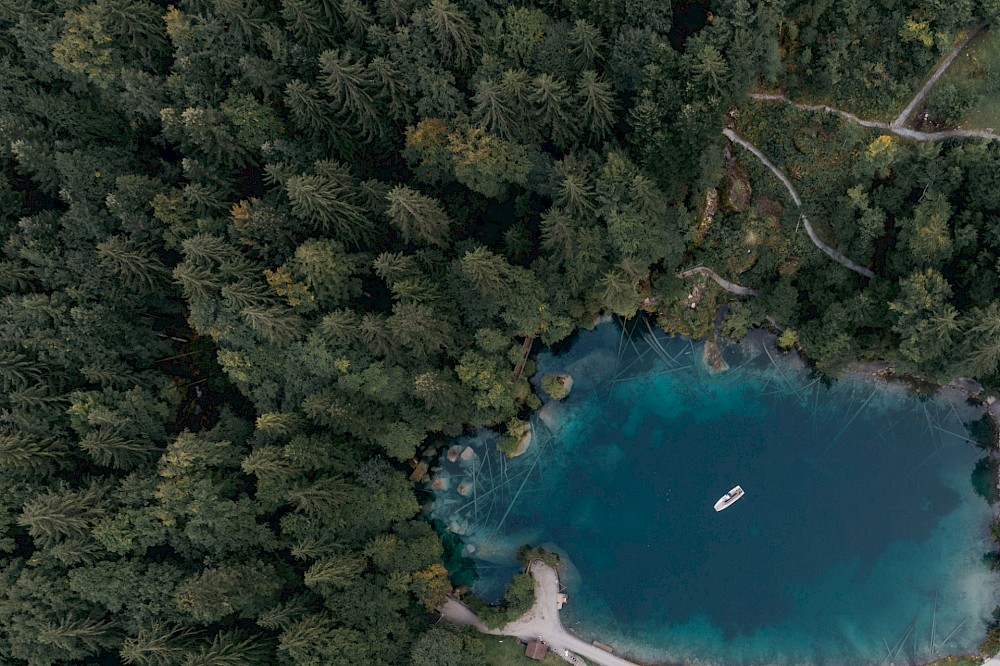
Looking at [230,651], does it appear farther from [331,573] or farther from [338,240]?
[338,240]

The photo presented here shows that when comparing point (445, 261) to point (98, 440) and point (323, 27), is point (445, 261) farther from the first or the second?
point (98, 440)

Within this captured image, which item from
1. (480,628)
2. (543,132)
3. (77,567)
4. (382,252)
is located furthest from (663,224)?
(77,567)

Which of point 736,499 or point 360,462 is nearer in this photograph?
point 360,462

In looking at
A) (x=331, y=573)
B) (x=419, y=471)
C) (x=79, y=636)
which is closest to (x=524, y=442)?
(x=419, y=471)

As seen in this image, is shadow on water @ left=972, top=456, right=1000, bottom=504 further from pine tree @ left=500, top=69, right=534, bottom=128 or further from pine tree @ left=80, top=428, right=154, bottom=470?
pine tree @ left=80, top=428, right=154, bottom=470

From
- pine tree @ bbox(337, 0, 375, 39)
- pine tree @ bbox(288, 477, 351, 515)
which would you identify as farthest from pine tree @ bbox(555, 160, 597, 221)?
pine tree @ bbox(288, 477, 351, 515)
